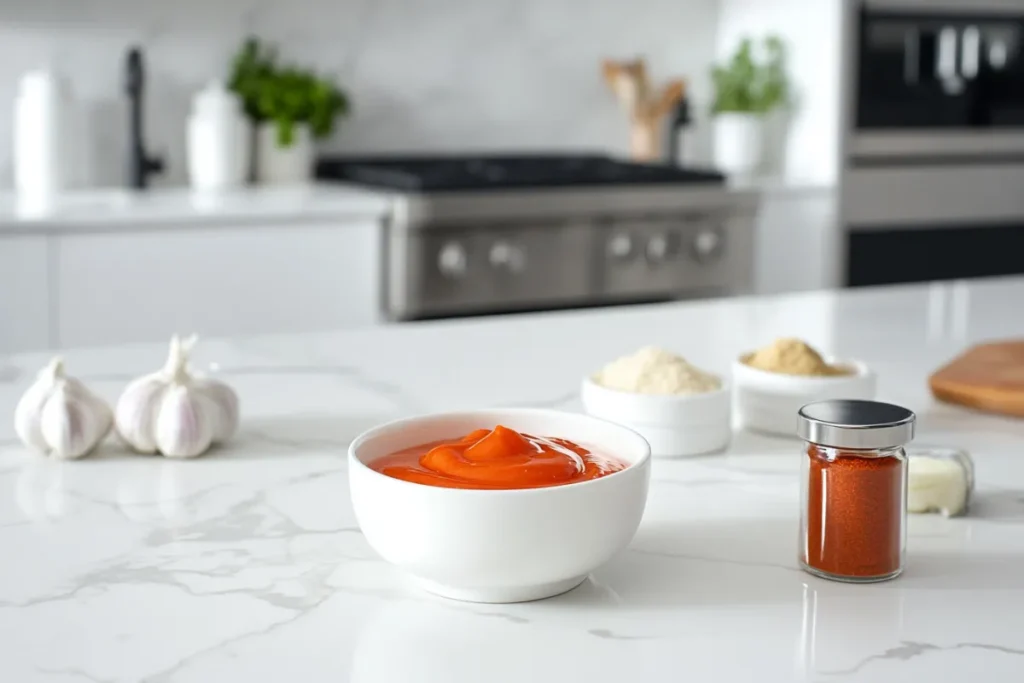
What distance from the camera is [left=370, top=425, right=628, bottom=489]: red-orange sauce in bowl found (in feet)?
2.66

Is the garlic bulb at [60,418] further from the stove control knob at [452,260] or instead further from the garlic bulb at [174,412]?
the stove control knob at [452,260]

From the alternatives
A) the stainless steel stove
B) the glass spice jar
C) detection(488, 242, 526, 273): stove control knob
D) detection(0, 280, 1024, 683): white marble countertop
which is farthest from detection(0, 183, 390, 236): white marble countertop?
the glass spice jar

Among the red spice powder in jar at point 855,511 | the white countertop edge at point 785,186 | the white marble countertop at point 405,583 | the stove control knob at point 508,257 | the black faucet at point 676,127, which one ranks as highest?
the black faucet at point 676,127

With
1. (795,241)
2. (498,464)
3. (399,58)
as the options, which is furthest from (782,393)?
(399,58)

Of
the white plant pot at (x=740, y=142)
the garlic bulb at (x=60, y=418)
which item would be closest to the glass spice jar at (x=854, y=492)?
the garlic bulb at (x=60, y=418)

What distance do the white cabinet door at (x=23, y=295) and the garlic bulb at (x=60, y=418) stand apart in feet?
5.31

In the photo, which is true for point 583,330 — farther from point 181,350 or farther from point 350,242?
point 350,242

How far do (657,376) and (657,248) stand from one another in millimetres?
2134

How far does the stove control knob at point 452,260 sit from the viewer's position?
300cm

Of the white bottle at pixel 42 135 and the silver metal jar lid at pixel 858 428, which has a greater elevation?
the white bottle at pixel 42 135

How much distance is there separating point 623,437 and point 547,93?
3081mm

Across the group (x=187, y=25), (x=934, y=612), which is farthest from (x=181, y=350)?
(x=187, y=25)

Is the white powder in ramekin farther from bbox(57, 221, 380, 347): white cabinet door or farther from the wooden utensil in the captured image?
the wooden utensil

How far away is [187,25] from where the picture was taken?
3354mm
